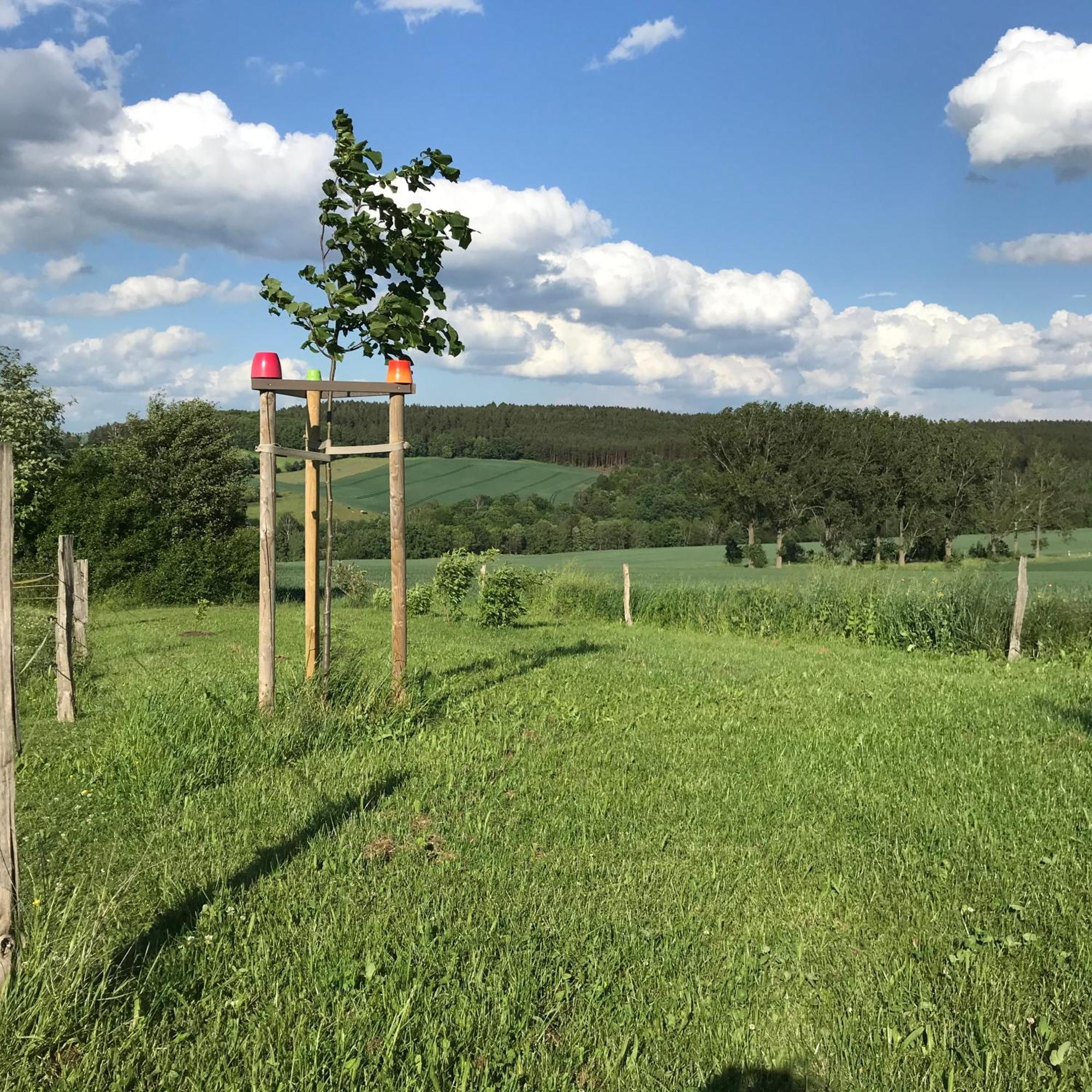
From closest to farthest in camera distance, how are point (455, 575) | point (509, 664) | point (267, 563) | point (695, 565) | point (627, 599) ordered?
point (267, 563) < point (509, 664) < point (455, 575) < point (627, 599) < point (695, 565)

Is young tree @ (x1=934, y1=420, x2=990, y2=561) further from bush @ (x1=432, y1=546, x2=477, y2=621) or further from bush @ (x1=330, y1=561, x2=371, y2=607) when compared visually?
bush @ (x1=432, y1=546, x2=477, y2=621)

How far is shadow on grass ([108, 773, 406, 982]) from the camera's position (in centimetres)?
363

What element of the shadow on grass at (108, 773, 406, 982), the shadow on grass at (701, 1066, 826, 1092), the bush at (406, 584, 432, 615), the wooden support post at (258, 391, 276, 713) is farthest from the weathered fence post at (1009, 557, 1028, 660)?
the shadow on grass at (701, 1066, 826, 1092)

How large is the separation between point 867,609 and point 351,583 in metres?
16.6

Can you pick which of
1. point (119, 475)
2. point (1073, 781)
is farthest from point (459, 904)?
point (119, 475)

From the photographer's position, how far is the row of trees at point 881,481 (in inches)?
2387

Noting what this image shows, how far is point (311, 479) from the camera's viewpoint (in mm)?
7633

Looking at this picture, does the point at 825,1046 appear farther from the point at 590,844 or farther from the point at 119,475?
the point at 119,475

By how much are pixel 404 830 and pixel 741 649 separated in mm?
11519

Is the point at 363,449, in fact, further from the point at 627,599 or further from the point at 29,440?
the point at 29,440

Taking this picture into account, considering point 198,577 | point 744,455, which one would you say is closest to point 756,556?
point 744,455

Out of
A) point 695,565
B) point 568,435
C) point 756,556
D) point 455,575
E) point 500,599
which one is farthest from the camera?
point 568,435

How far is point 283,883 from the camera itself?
440 centimetres

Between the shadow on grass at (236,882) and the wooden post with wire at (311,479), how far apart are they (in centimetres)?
160
